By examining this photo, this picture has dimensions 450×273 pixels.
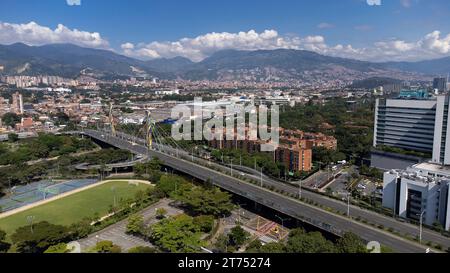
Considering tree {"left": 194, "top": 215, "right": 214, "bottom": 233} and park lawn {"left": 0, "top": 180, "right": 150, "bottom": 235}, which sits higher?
tree {"left": 194, "top": 215, "right": 214, "bottom": 233}

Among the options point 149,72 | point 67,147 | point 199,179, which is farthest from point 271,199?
point 149,72

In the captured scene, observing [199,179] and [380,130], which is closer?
[199,179]

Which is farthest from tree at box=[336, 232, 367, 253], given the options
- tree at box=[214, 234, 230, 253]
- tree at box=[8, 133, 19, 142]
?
tree at box=[8, 133, 19, 142]

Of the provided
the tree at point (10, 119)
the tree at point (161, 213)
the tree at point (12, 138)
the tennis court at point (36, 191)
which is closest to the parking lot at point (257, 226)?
the tree at point (161, 213)

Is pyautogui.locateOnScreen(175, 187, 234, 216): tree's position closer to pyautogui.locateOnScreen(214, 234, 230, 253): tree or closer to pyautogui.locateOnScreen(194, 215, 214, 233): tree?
pyautogui.locateOnScreen(194, 215, 214, 233): tree

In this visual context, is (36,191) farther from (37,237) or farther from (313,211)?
(313,211)

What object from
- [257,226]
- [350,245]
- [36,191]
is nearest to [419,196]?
[350,245]

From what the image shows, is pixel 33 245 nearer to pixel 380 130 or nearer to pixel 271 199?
pixel 271 199
